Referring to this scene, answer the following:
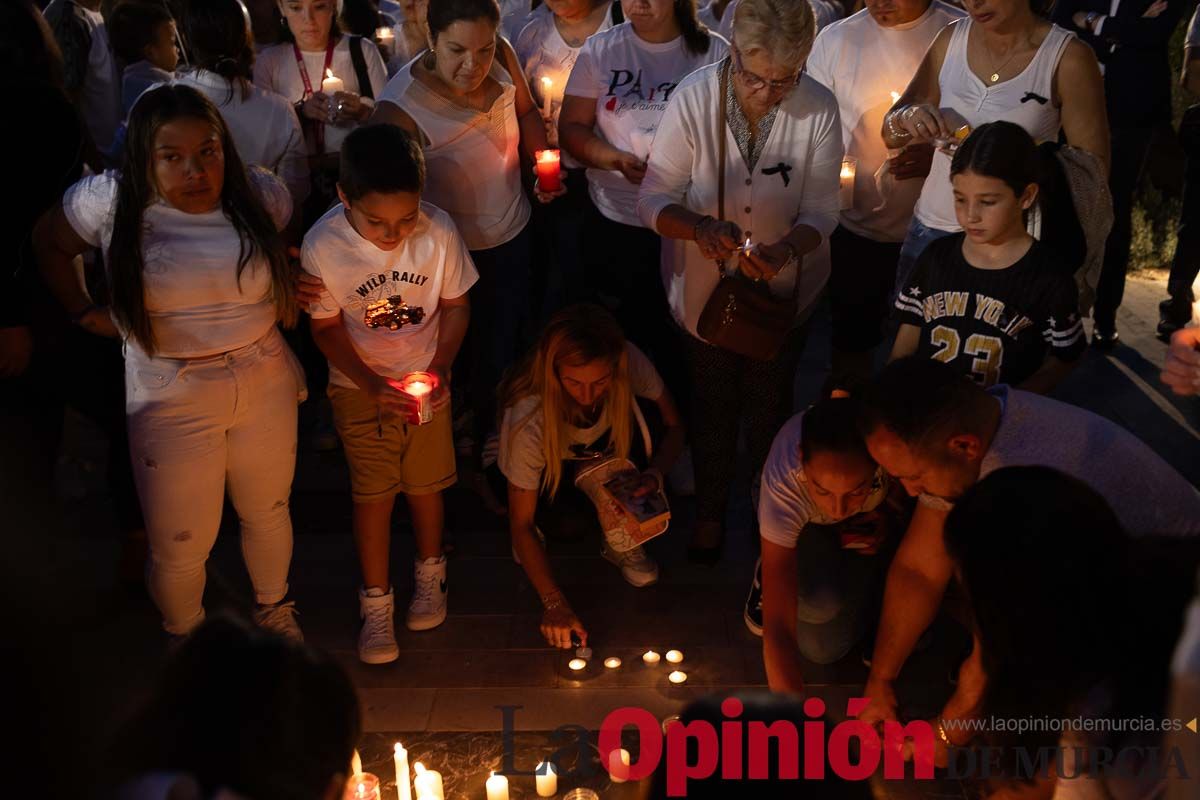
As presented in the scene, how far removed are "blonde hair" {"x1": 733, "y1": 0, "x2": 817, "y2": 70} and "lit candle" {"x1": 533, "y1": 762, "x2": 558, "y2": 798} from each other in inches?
83.3

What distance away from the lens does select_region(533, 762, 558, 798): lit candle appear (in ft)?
9.44

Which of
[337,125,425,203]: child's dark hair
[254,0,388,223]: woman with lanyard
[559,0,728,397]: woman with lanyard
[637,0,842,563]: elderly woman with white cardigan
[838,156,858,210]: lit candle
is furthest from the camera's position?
[254,0,388,223]: woman with lanyard

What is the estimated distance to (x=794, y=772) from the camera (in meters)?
1.47

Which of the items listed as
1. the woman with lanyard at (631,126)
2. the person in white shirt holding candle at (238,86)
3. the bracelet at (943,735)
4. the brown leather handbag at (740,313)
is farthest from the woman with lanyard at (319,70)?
the bracelet at (943,735)

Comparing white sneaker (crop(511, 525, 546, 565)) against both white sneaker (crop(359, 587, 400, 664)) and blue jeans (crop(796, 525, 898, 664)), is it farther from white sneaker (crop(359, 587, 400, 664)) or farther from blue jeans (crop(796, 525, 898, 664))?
blue jeans (crop(796, 525, 898, 664))

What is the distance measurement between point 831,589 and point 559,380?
107cm

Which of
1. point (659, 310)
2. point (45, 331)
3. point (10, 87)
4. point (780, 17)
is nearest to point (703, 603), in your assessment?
point (659, 310)

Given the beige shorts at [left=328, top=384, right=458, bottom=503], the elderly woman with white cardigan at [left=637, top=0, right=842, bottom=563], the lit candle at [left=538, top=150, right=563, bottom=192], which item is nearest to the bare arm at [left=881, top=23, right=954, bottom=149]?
the elderly woman with white cardigan at [left=637, top=0, right=842, bottom=563]

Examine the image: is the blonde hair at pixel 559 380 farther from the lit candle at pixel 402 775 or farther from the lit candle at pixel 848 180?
the lit candle at pixel 848 180

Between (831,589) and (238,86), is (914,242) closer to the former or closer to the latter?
A: (831,589)

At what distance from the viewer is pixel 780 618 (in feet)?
9.61

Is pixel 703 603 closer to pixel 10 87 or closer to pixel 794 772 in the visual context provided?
pixel 794 772

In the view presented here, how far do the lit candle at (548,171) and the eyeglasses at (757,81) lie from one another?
855 millimetres

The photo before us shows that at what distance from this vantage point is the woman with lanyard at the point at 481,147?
12.1 ft
